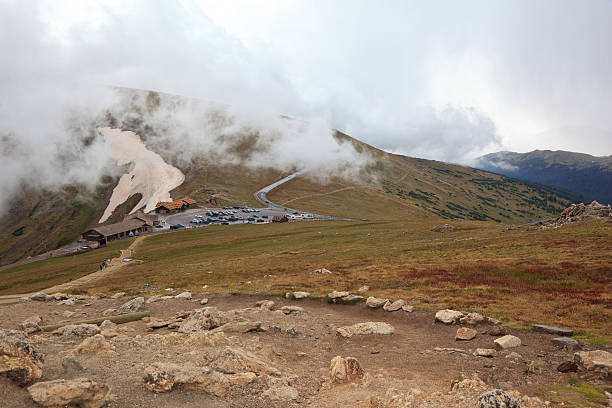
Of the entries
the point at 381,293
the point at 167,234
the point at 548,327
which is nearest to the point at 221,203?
the point at 167,234

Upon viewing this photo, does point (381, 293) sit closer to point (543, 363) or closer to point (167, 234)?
point (543, 363)

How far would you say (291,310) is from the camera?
26.6m

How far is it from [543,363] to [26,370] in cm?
2063

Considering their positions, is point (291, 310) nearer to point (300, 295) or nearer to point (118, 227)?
point (300, 295)

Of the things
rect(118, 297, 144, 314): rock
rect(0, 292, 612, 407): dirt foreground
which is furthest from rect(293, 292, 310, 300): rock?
rect(118, 297, 144, 314): rock

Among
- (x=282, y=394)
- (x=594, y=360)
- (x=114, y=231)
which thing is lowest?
(x=114, y=231)

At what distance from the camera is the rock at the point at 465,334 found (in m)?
19.6

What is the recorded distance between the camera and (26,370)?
11375mm

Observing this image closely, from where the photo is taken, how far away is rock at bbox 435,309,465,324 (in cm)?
2208

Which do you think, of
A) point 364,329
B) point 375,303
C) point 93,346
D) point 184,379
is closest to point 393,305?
point 375,303

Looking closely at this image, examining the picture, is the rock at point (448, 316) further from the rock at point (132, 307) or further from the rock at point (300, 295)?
the rock at point (132, 307)

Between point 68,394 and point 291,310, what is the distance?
17.3 m

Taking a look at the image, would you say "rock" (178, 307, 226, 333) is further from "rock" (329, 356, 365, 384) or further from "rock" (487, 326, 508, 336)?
"rock" (487, 326, 508, 336)

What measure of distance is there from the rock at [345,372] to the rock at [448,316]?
9.58 metres
